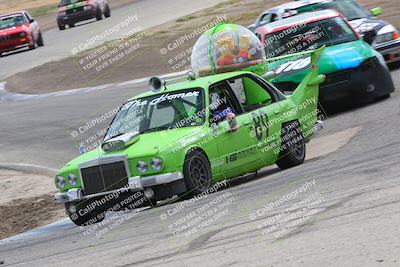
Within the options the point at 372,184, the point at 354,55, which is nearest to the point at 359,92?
the point at 354,55

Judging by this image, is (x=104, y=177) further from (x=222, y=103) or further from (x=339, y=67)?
(x=339, y=67)

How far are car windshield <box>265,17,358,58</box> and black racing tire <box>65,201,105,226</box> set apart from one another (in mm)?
6433

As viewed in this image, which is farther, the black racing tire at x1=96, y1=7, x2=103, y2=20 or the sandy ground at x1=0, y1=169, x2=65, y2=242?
the black racing tire at x1=96, y1=7, x2=103, y2=20

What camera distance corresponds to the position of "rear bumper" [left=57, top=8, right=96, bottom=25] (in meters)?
42.2

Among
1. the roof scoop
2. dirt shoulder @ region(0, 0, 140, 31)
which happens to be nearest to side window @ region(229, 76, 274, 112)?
the roof scoop

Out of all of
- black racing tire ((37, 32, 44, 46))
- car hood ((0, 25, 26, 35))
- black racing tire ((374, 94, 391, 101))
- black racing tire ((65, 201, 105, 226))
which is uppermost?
black racing tire ((65, 201, 105, 226))

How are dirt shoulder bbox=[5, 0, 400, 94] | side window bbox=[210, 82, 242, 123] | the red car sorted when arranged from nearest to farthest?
side window bbox=[210, 82, 242, 123] < dirt shoulder bbox=[5, 0, 400, 94] < the red car

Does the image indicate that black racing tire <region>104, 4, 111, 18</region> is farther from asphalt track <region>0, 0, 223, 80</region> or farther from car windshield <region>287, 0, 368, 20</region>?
A: car windshield <region>287, 0, 368, 20</region>

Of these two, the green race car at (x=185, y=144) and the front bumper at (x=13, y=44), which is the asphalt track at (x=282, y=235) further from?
the front bumper at (x=13, y=44)

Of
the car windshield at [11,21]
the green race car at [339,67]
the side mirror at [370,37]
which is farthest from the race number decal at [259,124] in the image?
the car windshield at [11,21]

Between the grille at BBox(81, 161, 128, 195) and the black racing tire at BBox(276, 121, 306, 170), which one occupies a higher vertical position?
the grille at BBox(81, 161, 128, 195)

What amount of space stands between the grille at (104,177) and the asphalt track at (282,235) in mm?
489

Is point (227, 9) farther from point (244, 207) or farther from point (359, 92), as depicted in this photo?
point (244, 207)

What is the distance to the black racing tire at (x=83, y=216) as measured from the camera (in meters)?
10.5
